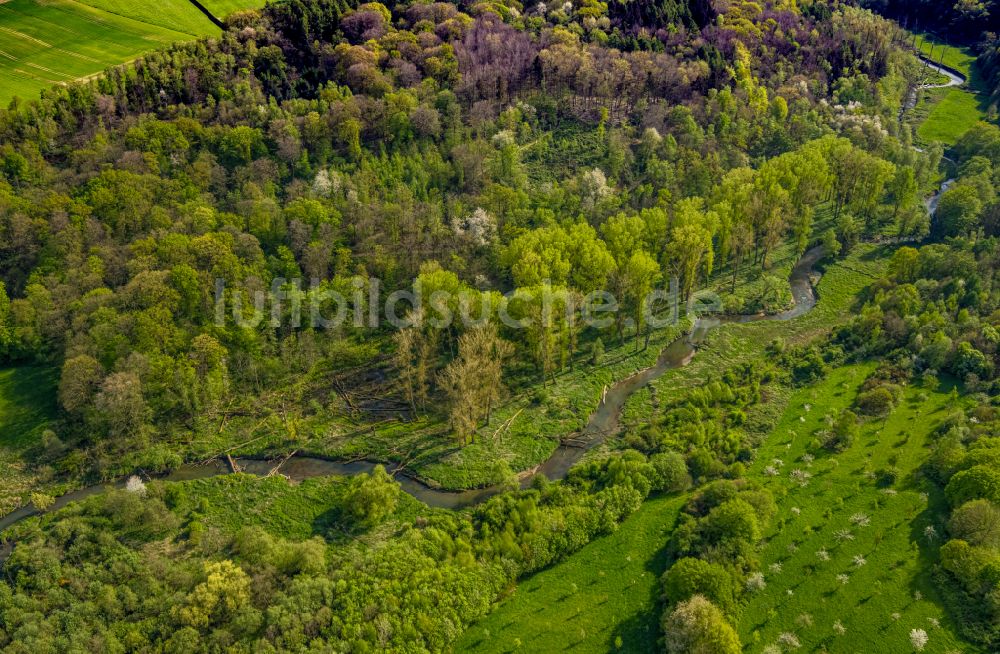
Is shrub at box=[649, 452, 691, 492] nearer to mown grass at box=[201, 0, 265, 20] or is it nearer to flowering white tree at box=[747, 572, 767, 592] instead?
flowering white tree at box=[747, 572, 767, 592]

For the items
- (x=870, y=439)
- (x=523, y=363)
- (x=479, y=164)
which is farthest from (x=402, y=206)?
(x=870, y=439)

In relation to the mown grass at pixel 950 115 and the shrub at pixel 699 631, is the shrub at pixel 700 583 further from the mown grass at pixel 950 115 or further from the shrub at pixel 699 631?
the mown grass at pixel 950 115

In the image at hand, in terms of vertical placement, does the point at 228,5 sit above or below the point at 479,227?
above

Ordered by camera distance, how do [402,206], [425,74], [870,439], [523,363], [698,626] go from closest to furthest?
[698,626] → [870,439] → [523,363] → [402,206] → [425,74]

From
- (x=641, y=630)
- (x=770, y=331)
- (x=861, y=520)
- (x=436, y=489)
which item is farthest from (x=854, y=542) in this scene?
(x=436, y=489)

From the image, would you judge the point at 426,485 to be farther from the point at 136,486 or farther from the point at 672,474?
the point at 136,486

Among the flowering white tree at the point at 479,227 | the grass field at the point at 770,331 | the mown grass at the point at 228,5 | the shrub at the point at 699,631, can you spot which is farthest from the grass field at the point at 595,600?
the mown grass at the point at 228,5

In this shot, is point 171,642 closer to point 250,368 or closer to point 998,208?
point 250,368
